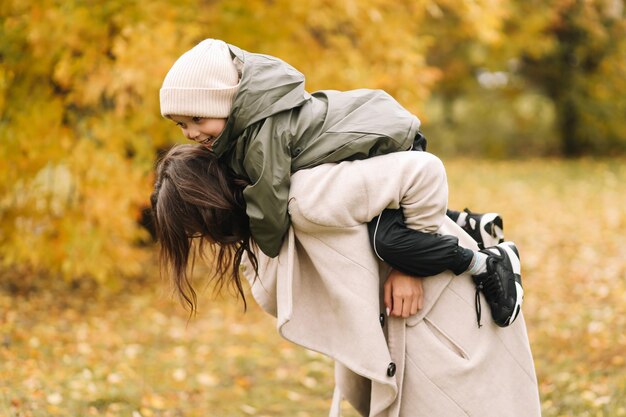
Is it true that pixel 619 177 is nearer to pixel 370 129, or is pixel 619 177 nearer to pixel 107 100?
pixel 107 100

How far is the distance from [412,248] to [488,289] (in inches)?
12.8

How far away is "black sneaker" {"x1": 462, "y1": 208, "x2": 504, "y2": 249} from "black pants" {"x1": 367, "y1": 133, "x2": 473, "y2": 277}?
28cm

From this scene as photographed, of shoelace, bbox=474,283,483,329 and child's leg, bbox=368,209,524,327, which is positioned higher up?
child's leg, bbox=368,209,524,327

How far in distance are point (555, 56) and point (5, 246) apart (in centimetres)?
1345

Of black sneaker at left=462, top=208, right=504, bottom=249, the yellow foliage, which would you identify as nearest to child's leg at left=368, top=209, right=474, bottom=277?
black sneaker at left=462, top=208, right=504, bottom=249

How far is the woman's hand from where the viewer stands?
2092 millimetres

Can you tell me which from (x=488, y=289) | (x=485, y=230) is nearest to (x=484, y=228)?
(x=485, y=230)

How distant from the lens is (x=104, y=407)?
12.4 ft

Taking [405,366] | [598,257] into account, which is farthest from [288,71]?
[598,257]

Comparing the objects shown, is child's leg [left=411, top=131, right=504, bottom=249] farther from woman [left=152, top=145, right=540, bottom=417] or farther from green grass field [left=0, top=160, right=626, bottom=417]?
green grass field [left=0, top=160, right=626, bottom=417]

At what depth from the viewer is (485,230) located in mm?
2334

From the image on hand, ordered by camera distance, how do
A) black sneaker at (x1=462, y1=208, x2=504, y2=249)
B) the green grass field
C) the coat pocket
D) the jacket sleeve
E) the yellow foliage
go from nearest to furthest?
the jacket sleeve → the coat pocket → black sneaker at (x1=462, y1=208, x2=504, y2=249) → the green grass field → the yellow foliage

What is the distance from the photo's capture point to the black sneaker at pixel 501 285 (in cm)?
212

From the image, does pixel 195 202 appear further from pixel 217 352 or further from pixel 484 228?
pixel 217 352
